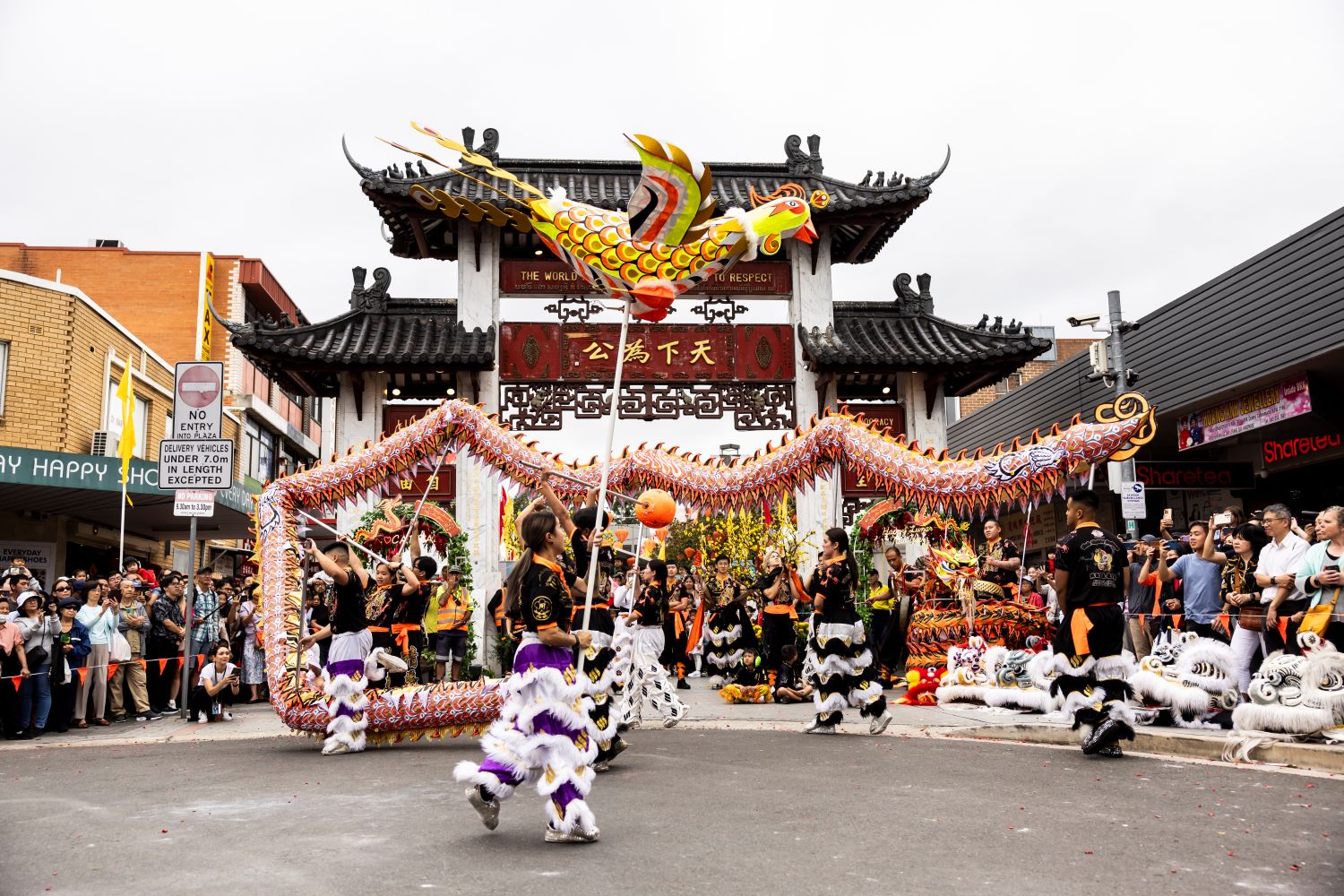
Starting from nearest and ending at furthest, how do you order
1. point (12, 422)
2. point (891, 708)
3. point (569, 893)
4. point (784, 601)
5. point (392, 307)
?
point (569, 893)
point (891, 708)
point (784, 601)
point (392, 307)
point (12, 422)

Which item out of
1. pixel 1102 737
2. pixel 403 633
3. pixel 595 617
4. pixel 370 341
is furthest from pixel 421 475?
pixel 1102 737

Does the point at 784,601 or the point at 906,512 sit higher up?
the point at 906,512

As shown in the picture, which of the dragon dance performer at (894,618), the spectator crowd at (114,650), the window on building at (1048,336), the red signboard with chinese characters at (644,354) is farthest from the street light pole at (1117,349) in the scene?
the window on building at (1048,336)

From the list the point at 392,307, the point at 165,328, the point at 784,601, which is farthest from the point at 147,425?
the point at 784,601

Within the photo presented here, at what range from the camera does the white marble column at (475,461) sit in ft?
52.9

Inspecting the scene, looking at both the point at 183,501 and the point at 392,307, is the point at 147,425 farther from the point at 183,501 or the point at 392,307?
the point at 183,501

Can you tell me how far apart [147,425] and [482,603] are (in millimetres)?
14521

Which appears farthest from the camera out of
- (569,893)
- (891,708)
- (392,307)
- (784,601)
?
(392,307)

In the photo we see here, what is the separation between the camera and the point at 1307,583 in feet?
26.5

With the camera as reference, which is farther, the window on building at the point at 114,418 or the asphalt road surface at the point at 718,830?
the window on building at the point at 114,418

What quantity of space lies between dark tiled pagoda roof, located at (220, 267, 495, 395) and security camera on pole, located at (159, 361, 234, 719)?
3199 millimetres

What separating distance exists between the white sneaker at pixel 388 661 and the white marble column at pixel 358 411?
22.3 ft

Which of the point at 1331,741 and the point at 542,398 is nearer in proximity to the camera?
the point at 1331,741

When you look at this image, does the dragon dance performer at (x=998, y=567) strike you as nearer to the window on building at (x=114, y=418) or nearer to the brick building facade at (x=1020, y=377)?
the window on building at (x=114, y=418)
